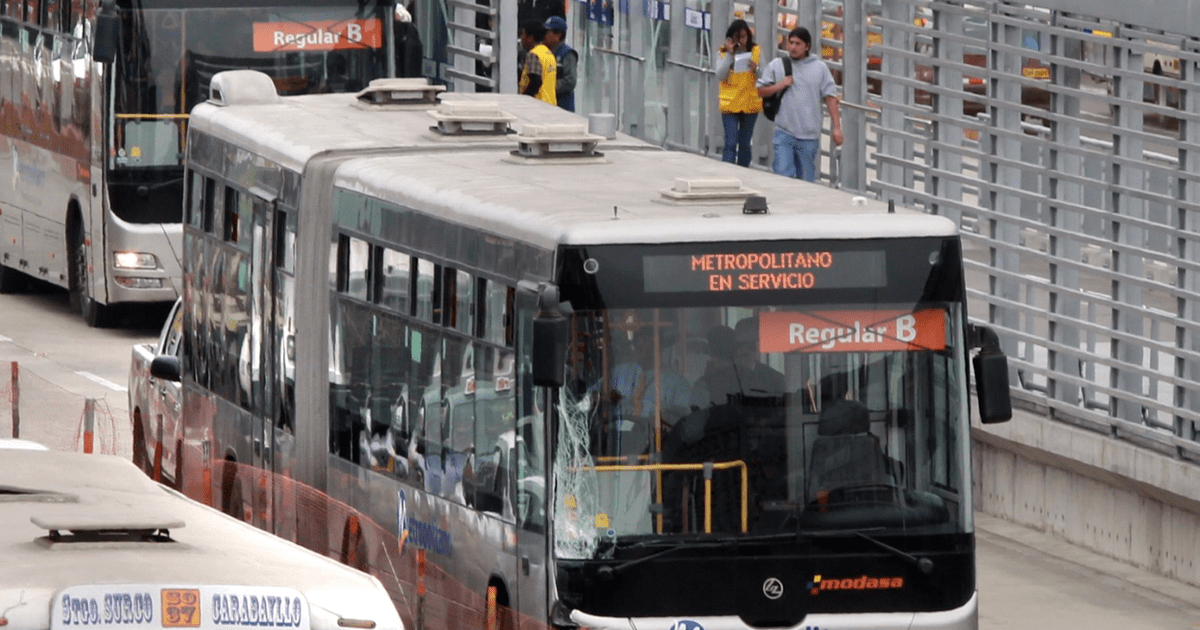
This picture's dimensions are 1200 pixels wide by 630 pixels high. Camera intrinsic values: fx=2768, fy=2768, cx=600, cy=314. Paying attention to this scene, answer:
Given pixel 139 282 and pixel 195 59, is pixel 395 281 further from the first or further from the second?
pixel 139 282

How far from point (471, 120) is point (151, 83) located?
10.4 metres

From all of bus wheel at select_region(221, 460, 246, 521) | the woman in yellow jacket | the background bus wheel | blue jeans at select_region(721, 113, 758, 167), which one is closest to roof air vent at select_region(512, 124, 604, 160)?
bus wheel at select_region(221, 460, 246, 521)

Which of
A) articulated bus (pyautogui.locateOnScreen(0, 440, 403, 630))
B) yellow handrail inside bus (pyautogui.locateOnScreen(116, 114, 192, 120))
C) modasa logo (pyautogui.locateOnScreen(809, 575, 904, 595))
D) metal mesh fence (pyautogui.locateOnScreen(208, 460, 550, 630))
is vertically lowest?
metal mesh fence (pyautogui.locateOnScreen(208, 460, 550, 630))

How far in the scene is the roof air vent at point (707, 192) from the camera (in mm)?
11820

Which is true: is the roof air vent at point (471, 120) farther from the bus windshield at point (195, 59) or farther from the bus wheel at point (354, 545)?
the bus windshield at point (195, 59)

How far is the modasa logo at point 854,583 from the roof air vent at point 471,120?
487 centimetres

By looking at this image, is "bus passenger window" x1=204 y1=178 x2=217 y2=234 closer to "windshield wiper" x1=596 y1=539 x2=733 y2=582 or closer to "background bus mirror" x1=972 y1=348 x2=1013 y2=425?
"windshield wiper" x1=596 y1=539 x2=733 y2=582

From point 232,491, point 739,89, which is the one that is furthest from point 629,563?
point 739,89

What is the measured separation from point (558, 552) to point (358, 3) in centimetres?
1499

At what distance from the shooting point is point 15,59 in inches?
1117

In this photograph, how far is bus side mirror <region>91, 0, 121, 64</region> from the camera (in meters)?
24.6

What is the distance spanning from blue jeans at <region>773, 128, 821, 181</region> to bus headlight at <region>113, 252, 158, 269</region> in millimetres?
6311

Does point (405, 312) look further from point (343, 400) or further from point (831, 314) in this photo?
point (831, 314)

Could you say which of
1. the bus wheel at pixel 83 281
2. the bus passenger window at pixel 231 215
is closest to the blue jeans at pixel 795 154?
the bus passenger window at pixel 231 215
